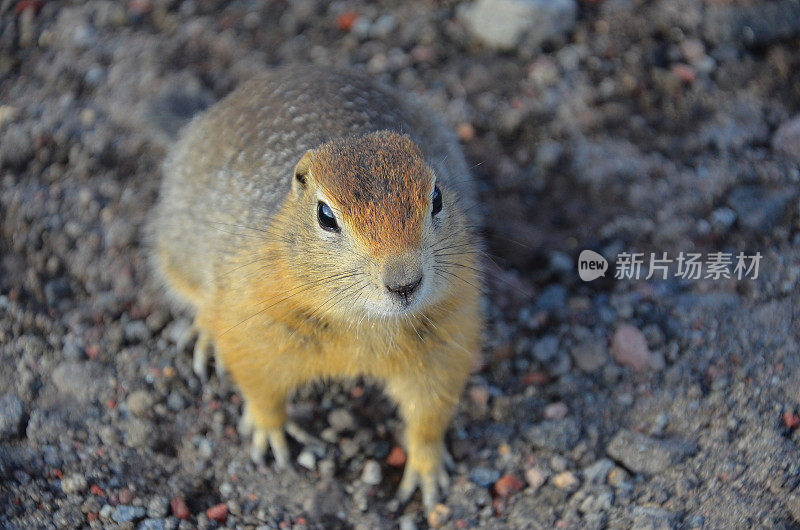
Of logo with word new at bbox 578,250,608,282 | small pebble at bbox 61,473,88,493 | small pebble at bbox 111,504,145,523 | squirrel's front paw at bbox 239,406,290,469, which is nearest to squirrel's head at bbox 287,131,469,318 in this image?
squirrel's front paw at bbox 239,406,290,469

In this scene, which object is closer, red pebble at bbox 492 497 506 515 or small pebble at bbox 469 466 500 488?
red pebble at bbox 492 497 506 515

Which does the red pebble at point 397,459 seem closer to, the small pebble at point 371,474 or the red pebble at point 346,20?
the small pebble at point 371,474

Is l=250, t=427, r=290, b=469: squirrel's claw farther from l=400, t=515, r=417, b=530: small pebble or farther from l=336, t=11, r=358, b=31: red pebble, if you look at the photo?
l=336, t=11, r=358, b=31: red pebble

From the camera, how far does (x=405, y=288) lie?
2.92m

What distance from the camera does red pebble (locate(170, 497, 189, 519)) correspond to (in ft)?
12.8

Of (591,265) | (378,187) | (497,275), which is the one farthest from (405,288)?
(591,265)

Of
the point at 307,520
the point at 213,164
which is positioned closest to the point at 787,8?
the point at 213,164

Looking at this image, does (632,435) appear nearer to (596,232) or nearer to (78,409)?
(596,232)

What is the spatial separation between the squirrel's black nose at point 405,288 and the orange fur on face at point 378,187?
13 centimetres

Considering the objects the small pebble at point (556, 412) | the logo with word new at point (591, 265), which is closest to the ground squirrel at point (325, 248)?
the small pebble at point (556, 412)

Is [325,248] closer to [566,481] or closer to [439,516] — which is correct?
[439,516]

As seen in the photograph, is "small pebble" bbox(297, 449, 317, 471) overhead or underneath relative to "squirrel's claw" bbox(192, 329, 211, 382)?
underneath

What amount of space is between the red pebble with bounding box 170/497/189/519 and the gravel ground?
A: 0.02 m

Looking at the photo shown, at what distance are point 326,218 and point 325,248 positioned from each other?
11cm
